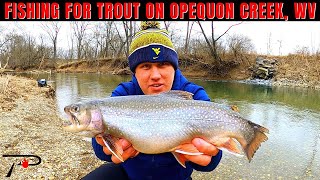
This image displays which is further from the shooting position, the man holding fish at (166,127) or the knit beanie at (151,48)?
the knit beanie at (151,48)

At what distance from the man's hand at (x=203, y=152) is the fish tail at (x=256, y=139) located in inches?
11.3

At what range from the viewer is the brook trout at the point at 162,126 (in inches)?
87.9

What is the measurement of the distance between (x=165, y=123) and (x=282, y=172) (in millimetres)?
4409

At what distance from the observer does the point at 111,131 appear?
2268mm

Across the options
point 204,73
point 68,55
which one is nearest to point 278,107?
point 204,73

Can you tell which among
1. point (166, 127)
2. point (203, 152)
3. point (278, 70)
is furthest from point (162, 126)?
point (278, 70)

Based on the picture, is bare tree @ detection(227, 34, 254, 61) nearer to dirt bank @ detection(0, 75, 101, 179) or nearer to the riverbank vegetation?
the riverbank vegetation

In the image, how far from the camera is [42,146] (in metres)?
6.07

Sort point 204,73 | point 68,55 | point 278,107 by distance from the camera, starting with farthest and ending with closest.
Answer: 1. point 68,55
2. point 204,73
3. point 278,107

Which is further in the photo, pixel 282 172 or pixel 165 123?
pixel 282 172

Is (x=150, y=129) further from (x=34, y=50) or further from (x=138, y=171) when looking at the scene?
(x=34, y=50)

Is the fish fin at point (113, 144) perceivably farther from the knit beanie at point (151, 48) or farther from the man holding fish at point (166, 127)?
the knit beanie at point (151, 48)

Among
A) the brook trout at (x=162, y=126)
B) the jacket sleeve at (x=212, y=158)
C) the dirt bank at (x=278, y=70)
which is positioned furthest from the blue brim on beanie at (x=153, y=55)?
the dirt bank at (x=278, y=70)

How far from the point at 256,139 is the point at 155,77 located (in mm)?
1066
